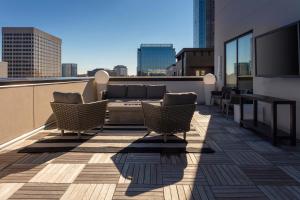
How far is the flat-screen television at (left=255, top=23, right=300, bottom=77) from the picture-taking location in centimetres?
439

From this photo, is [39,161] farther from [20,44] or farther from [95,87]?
[20,44]

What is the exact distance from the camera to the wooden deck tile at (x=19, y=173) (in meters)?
2.91

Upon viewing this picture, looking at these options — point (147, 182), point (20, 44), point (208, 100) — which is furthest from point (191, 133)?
point (20, 44)

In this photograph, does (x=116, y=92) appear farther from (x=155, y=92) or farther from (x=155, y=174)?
(x=155, y=174)

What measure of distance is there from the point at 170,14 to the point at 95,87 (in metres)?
11.3

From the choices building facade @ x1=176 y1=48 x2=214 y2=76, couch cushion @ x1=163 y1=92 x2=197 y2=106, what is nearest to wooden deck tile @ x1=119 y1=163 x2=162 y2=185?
couch cushion @ x1=163 y1=92 x2=197 y2=106

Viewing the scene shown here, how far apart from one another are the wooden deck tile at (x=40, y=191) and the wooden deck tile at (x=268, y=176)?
194 centimetres

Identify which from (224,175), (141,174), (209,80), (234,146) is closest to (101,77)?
(209,80)

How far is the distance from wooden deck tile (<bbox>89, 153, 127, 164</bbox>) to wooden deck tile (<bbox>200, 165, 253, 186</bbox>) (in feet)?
3.37

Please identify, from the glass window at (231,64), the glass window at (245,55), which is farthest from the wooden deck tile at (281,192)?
the glass window at (231,64)

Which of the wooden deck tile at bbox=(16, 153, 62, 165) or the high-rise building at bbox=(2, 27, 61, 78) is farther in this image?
the high-rise building at bbox=(2, 27, 61, 78)

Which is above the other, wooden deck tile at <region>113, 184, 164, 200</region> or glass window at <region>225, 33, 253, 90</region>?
glass window at <region>225, 33, 253, 90</region>

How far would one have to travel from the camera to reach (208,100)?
398 inches

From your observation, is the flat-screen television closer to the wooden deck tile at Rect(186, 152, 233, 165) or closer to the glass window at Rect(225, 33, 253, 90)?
the glass window at Rect(225, 33, 253, 90)
